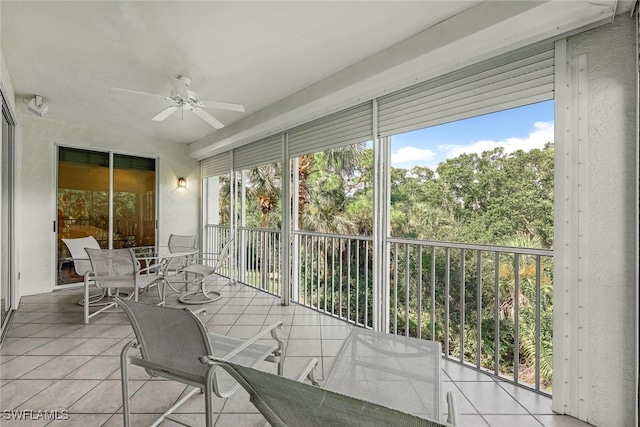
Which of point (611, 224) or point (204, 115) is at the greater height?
point (204, 115)

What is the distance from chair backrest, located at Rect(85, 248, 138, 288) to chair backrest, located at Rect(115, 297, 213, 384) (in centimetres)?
213

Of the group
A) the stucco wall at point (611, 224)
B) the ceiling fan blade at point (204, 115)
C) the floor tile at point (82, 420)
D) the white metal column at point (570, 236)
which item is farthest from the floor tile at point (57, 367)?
the stucco wall at point (611, 224)

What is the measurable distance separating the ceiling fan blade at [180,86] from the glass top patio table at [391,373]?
8.36 feet

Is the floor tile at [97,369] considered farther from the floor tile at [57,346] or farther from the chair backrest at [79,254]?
the chair backrest at [79,254]

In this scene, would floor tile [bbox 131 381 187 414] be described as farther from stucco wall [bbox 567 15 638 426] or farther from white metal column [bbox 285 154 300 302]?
stucco wall [bbox 567 15 638 426]

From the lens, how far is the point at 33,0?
72.1 inches

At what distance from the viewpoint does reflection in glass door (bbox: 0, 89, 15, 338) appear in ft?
10.1

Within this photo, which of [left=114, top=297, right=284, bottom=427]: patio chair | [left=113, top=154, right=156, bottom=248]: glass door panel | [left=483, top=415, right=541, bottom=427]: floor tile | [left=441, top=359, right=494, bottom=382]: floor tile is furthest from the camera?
[left=113, top=154, right=156, bottom=248]: glass door panel

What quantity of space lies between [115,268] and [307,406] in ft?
10.6

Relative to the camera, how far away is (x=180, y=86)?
2637 mm

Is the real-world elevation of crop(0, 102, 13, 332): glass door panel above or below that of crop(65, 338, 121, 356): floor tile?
above

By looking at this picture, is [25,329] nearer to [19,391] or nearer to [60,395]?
[19,391]

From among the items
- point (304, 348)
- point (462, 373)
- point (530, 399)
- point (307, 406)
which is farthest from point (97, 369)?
point (530, 399)

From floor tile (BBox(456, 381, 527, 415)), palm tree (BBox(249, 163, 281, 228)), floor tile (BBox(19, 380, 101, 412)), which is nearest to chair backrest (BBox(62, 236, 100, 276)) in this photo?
floor tile (BBox(19, 380, 101, 412))
